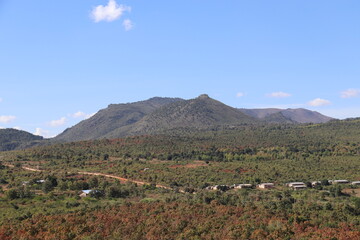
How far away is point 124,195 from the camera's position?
6288 cm

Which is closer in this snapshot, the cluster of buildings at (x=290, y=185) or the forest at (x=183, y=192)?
the forest at (x=183, y=192)

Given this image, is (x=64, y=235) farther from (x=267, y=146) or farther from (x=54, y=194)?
(x=267, y=146)

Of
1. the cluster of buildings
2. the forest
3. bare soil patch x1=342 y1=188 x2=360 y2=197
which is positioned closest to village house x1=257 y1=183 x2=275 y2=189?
the cluster of buildings

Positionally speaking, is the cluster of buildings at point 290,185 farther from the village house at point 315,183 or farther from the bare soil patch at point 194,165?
the bare soil patch at point 194,165

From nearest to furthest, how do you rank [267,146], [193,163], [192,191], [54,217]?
[54,217] → [192,191] → [193,163] → [267,146]

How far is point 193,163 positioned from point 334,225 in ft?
235

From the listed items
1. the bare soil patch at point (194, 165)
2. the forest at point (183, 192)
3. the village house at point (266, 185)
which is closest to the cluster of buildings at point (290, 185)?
the village house at point (266, 185)

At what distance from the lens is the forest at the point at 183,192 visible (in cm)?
3962

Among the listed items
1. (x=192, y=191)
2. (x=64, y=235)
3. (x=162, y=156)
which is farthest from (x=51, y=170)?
(x=64, y=235)

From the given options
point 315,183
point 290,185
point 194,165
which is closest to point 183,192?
point 290,185

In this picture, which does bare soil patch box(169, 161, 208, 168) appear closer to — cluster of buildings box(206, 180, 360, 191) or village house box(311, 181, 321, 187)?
cluster of buildings box(206, 180, 360, 191)

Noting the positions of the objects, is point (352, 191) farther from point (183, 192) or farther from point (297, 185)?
point (183, 192)

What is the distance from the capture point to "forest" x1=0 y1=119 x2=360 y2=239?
39.6m

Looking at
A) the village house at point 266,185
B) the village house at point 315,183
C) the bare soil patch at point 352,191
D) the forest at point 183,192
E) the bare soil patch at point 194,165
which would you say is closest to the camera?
the forest at point 183,192
